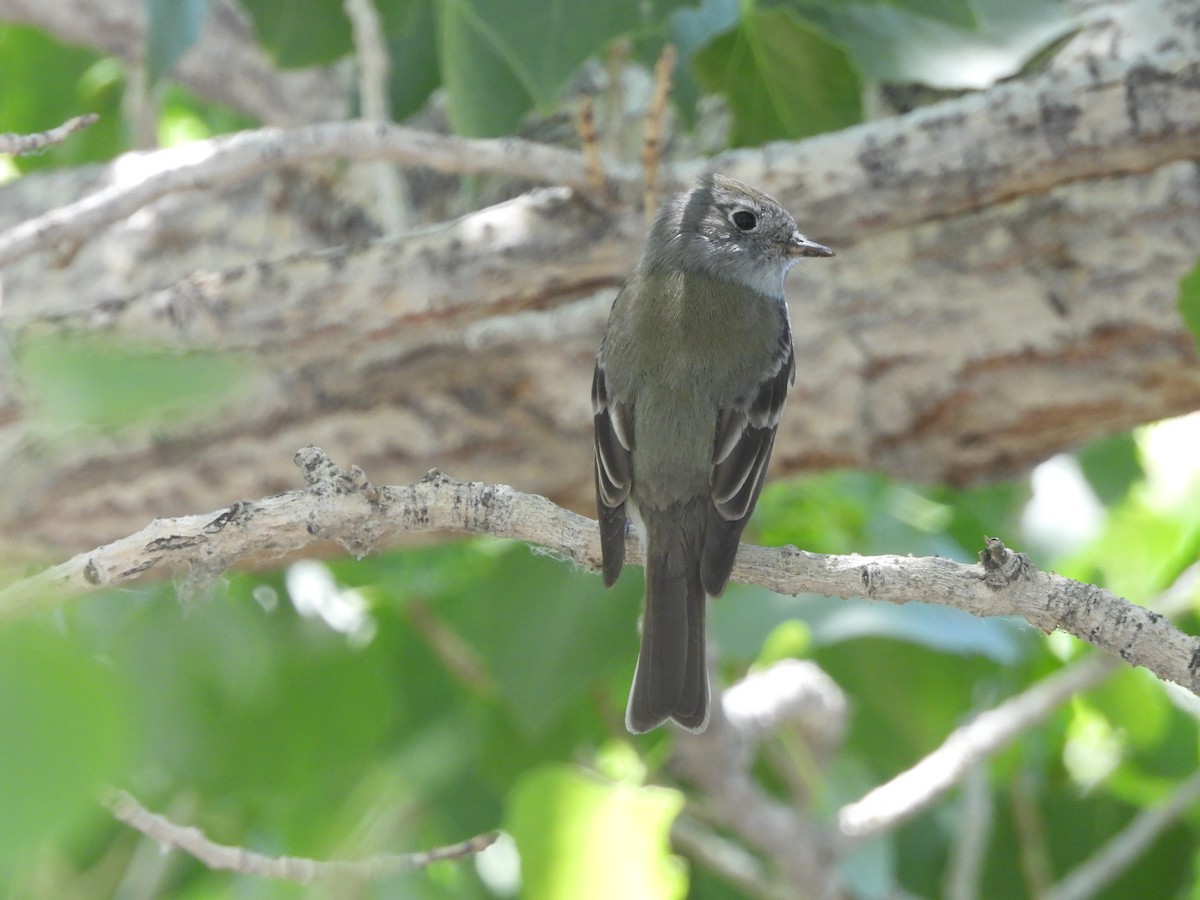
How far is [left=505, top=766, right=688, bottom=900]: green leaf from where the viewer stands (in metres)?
2.82

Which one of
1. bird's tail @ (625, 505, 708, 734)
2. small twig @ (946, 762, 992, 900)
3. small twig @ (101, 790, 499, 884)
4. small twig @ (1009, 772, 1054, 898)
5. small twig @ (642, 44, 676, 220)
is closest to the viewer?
small twig @ (101, 790, 499, 884)

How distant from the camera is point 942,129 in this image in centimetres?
326

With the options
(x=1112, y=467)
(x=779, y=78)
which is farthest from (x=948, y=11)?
(x=1112, y=467)

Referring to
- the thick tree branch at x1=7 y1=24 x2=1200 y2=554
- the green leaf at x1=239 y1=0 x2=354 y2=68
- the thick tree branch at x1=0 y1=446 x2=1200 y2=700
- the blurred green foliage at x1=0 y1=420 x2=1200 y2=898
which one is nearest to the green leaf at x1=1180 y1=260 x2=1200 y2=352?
the thick tree branch at x1=7 y1=24 x2=1200 y2=554

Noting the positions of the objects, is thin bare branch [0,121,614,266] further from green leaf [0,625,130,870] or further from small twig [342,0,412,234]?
green leaf [0,625,130,870]

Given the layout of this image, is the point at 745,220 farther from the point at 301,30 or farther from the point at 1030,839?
the point at 1030,839

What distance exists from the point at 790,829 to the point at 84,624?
225 cm

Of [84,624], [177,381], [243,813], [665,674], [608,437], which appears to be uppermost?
[177,381]

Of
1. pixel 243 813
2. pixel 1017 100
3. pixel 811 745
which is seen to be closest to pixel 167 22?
pixel 1017 100

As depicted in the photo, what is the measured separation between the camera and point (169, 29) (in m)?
3.26

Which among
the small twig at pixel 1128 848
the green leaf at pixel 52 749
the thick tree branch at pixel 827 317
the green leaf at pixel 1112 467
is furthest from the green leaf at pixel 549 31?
the small twig at pixel 1128 848

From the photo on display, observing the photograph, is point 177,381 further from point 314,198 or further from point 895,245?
point 314,198

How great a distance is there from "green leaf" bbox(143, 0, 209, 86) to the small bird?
1.28m

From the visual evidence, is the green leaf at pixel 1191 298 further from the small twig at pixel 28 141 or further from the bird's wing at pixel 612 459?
the small twig at pixel 28 141
